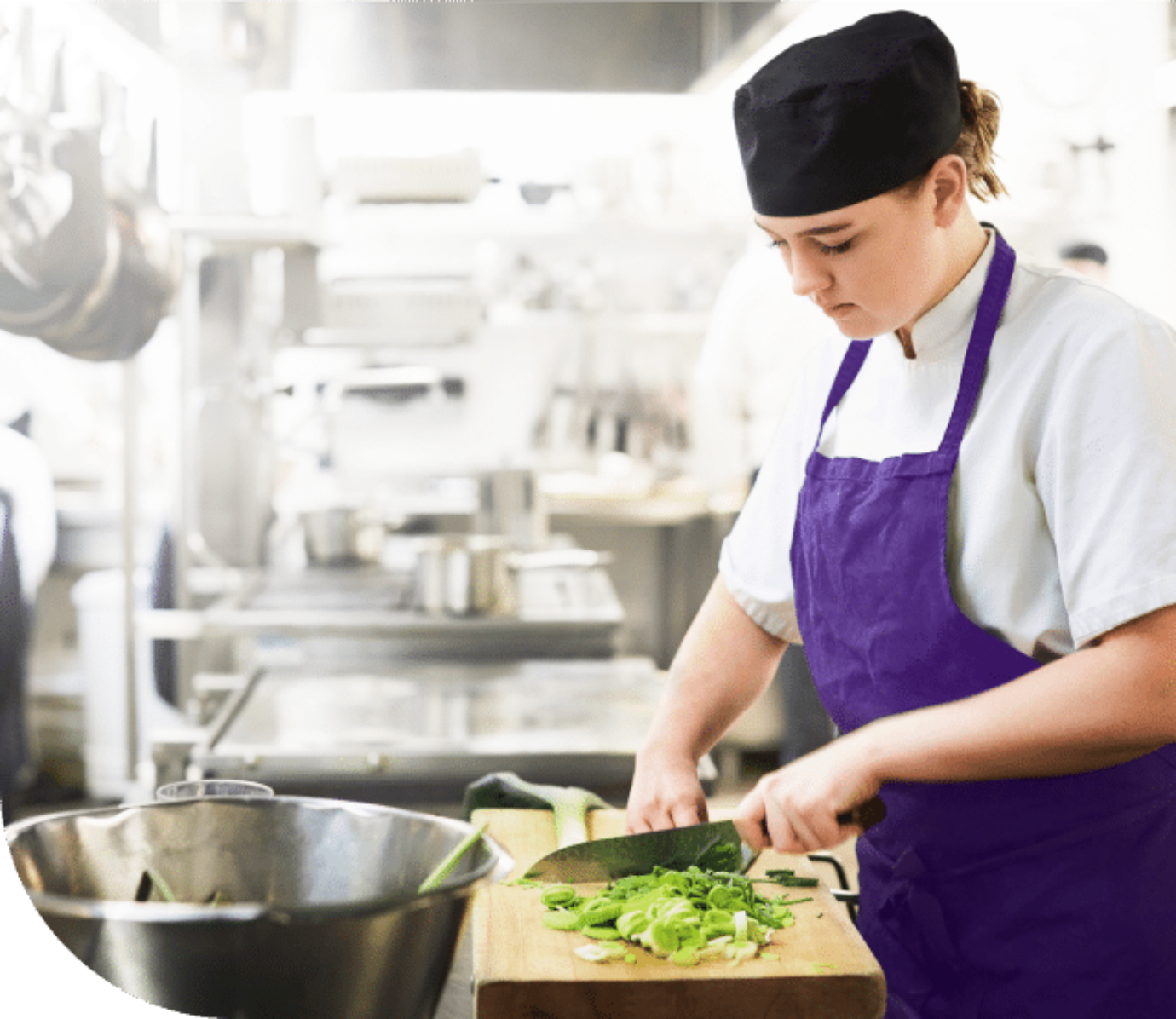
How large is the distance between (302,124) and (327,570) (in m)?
1.26

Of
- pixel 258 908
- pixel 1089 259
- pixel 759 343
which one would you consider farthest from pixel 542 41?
pixel 1089 259

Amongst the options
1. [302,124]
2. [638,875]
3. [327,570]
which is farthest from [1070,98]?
[638,875]

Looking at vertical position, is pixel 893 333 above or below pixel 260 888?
above

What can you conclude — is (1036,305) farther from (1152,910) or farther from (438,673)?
(438,673)

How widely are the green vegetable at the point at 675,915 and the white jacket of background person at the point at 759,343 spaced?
2805mm

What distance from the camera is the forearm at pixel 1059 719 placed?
112 centimetres

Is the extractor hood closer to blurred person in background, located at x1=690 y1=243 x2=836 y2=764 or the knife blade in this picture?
the knife blade

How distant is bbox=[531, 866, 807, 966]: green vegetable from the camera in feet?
3.58

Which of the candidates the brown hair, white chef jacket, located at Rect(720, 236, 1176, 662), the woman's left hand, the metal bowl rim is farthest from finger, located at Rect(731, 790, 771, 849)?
the brown hair

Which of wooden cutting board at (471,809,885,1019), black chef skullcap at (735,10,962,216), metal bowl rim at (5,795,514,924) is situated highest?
black chef skullcap at (735,10,962,216)

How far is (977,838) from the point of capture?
1.27 metres

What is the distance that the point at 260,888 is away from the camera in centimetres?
98

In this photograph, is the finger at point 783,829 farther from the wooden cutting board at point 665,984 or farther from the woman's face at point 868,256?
the woman's face at point 868,256

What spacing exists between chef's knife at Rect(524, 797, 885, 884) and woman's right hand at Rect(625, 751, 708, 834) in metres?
0.08
